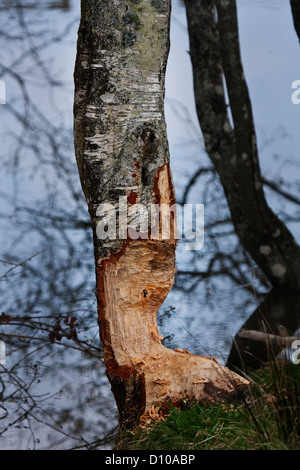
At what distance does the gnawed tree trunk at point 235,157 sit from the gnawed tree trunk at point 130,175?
1.99 metres

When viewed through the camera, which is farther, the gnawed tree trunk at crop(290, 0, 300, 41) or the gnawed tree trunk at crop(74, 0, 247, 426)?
the gnawed tree trunk at crop(290, 0, 300, 41)

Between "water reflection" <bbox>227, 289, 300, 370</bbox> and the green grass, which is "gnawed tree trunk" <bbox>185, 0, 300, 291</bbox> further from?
the green grass

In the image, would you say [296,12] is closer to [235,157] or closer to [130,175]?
[235,157]

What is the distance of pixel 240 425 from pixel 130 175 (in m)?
0.99

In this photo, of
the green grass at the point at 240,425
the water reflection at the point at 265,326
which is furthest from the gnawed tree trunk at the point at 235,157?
the green grass at the point at 240,425

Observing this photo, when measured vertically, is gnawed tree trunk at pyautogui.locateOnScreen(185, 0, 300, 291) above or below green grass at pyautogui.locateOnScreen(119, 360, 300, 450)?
above

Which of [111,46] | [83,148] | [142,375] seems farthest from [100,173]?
[142,375]

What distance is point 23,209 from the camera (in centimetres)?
412

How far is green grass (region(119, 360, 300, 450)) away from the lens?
177cm

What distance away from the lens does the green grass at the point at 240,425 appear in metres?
1.77

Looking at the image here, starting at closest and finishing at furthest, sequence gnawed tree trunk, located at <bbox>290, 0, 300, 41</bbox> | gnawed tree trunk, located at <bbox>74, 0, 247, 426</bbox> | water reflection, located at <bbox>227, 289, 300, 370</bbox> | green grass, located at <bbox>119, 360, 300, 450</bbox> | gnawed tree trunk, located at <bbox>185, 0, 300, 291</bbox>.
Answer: green grass, located at <bbox>119, 360, 300, 450</bbox>, gnawed tree trunk, located at <bbox>74, 0, 247, 426</bbox>, gnawed tree trunk, located at <bbox>290, 0, 300, 41</bbox>, water reflection, located at <bbox>227, 289, 300, 370</bbox>, gnawed tree trunk, located at <bbox>185, 0, 300, 291</bbox>

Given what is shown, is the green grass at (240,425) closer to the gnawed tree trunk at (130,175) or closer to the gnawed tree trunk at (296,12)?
the gnawed tree trunk at (130,175)

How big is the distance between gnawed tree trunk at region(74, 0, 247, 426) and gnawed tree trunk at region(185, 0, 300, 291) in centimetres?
199

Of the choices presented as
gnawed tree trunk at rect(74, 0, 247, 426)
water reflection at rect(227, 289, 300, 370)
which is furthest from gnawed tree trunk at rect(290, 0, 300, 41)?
water reflection at rect(227, 289, 300, 370)
